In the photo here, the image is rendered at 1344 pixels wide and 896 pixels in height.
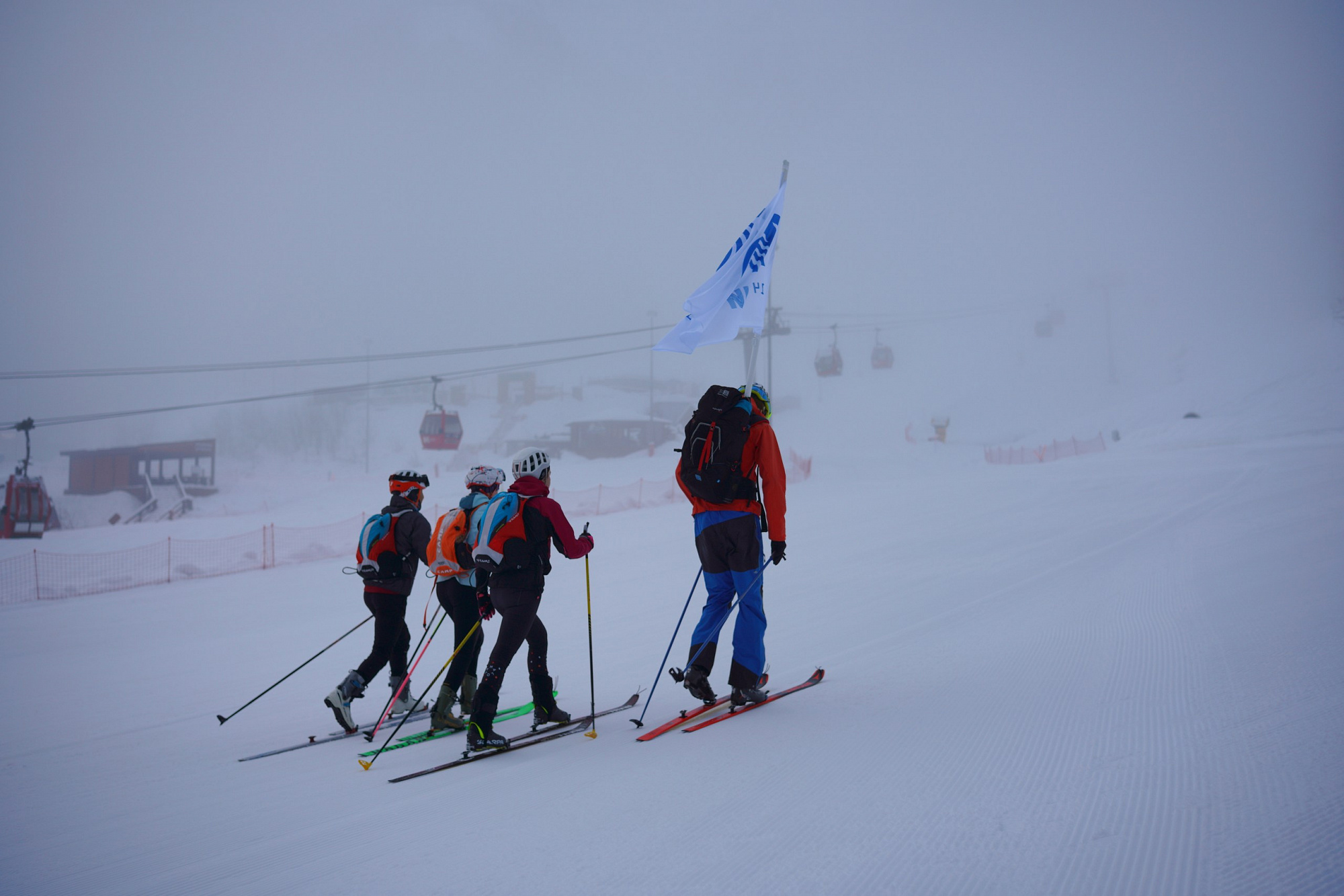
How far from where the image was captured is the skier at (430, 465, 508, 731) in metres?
4.65

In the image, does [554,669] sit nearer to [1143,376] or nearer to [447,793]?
[447,793]

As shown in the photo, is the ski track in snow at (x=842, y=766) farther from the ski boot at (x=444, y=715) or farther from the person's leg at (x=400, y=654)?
the person's leg at (x=400, y=654)

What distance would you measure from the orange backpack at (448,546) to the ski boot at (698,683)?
5.15ft

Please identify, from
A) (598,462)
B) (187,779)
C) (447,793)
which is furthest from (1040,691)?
(598,462)

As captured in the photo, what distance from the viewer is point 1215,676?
3.86 meters

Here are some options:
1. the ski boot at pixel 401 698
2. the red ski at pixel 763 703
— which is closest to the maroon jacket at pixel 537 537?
the red ski at pixel 763 703

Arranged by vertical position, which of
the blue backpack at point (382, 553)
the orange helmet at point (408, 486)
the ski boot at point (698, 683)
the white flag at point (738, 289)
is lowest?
the ski boot at point (698, 683)

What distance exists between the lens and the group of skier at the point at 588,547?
4.18 meters

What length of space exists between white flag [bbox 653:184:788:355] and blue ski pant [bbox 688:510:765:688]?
2.01 meters

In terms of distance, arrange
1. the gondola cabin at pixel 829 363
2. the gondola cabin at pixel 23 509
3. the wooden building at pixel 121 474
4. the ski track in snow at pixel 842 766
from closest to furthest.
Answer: the ski track in snow at pixel 842 766
the gondola cabin at pixel 23 509
the gondola cabin at pixel 829 363
the wooden building at pixel 121 474

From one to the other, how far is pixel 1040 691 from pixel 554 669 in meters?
4.11

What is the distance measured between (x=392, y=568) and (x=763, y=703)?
274cm

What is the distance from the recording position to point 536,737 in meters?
4.37

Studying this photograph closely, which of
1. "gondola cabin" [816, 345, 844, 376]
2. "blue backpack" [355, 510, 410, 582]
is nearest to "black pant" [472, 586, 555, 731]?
"blue backpack" [355, 510, 410, 582]
